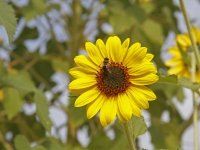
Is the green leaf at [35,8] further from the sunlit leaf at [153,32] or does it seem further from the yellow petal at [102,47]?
the yellow petal at [102,47]

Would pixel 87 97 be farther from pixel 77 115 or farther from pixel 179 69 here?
pixel 77 115

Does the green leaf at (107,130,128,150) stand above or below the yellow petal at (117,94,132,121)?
below

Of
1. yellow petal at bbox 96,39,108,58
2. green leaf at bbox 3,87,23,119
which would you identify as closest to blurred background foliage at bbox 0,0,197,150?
green leaf at bbox 3,87,23,119

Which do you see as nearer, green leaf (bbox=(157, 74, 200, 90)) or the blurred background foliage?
green leaf (bbox=(157, 74, 200, 90))

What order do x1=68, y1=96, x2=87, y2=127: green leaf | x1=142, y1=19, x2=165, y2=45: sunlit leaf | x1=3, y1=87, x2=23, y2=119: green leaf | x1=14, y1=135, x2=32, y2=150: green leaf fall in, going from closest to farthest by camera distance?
x1=14, y1=135, x2=32, y2=150: green leaf < x1=3, y1=87, x2=23, y2=119: green leaf < x1=68, y1=96, x2=87, y2=127: green leaf < x1=142, y1=19, x2=165, y2=45: sunlit leaf

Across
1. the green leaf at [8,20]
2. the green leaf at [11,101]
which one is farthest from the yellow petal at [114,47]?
the green leaf at [11,101]

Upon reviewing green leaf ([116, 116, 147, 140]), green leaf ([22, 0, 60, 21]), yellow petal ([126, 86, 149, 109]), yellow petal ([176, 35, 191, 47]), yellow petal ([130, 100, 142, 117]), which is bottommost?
green leaf ([116, 116, 147, 140])

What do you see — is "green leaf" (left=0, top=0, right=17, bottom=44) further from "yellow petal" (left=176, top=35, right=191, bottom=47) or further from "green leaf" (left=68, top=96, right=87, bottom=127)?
"green leaf" (left=68, top=96, right=87, bottom=127)

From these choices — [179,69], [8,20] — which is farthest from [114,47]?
[179,69]
